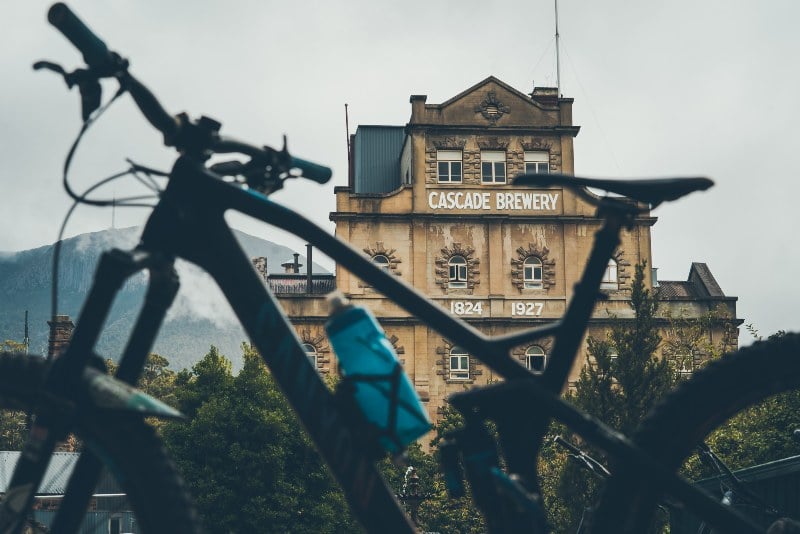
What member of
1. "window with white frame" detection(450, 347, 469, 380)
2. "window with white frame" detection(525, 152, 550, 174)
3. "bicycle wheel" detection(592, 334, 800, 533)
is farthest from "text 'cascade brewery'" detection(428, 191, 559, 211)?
"bicycle wheel" detection(592, 334, 800, 533)

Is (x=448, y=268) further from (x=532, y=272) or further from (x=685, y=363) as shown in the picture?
(x=685, y=363)

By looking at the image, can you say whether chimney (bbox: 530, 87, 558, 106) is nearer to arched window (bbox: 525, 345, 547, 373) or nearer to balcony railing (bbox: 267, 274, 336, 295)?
arched window (bbox: 525, 345, 547, 373)

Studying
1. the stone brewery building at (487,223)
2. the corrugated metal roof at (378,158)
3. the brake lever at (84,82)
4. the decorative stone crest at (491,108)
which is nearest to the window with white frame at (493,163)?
the stone brewery building at (487,223)

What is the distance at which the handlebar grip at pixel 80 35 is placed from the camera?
2998 mm

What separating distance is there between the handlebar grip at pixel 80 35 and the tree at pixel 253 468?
93.2ft

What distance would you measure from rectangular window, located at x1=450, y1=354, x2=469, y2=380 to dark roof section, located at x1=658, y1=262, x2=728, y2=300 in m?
9.94

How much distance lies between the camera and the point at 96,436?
2.86 metres

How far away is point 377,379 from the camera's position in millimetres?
3100

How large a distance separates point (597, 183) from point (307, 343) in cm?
4258

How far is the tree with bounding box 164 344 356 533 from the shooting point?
31.2m

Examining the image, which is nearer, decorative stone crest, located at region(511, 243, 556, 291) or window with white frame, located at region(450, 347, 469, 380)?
window with white frame, located at region(450, 347, 469, 380)

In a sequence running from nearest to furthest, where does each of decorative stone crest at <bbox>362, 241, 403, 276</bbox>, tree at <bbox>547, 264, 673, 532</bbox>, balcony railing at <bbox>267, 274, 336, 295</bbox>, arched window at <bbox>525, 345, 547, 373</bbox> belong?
1. tree at <bbox>547, 264, 673, 532</bbox>
2. arched window at <bbox>525, 345, 547, 373</bbox>
3. decorative stone crest at <bbox>362, 241, 403, 276</bbox>
4. balcony railing at <bbox>267, 274, 336, 295</bbox>

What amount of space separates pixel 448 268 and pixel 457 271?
1.60ft

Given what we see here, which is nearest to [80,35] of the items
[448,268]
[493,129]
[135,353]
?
[135,353]
